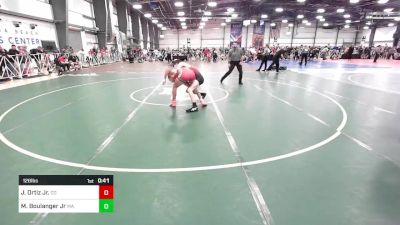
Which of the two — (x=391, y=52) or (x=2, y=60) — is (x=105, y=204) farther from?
(x=391, y=52)

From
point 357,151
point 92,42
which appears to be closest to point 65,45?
point 92,42

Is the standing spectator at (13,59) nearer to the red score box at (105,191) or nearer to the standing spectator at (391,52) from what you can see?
the red score box at (105,191)

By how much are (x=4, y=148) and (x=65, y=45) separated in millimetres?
18603

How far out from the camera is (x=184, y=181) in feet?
11.2

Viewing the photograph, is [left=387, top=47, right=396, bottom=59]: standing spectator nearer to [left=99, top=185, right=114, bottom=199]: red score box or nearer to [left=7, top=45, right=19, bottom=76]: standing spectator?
[left=7, top=45, right=19, bottom=76]: standing spectator

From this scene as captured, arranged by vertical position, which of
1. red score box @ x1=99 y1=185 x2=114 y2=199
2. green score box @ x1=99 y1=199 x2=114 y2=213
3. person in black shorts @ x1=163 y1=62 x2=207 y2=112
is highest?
person in black shorts @ x1=163 y1=62 x2=207 y2=112

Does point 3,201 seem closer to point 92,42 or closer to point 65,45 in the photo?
point 65,45
